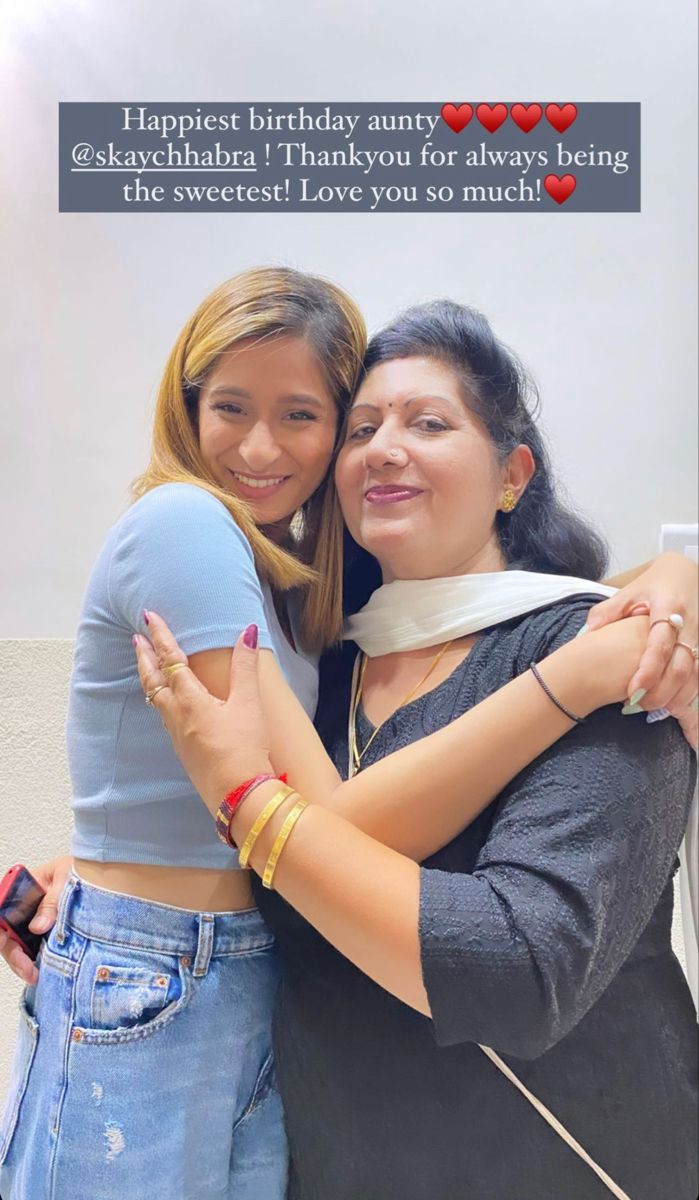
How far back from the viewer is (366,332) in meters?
1.26

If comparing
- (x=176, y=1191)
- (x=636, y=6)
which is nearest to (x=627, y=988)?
(x=176, y=1191)

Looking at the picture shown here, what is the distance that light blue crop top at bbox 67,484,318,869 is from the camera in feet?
3.17

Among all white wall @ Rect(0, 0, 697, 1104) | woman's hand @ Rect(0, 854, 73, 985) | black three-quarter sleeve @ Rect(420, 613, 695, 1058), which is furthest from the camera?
white wall @ Rect(0, 0, 697, 1104)

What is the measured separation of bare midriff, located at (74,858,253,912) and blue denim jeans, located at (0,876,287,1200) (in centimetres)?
1

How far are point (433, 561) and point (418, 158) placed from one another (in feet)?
1.79

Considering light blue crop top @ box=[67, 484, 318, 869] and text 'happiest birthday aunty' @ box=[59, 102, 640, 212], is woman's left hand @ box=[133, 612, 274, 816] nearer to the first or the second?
light blue crop top @ box=[67, 484, 318, 869]

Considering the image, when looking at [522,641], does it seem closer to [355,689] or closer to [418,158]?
[355,689]

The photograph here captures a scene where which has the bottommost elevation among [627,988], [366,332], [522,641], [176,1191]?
[176,1191]

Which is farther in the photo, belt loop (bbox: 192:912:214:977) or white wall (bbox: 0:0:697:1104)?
white wall (bbox: 0:0:697:1104)

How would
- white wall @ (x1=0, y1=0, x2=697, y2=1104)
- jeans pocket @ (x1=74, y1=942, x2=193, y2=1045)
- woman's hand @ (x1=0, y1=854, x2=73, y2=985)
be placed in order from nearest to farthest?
jeans pocket @ (x1=74, y1=942, x2=193, y2=1045) → woman's hand @ (x1=0, y1=854, x2=73, y2=985) → white wall @ (x1=0, y1=0, x2=697, y2=1104)

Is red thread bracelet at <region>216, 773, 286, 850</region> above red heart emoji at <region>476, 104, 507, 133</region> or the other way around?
the other way around

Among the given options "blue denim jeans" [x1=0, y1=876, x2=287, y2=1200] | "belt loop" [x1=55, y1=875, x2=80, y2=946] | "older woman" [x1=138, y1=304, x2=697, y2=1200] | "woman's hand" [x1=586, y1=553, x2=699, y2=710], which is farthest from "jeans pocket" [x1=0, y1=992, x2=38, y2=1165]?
"woman's hand" [x1=586, y1=553, x2=699, y2=710]

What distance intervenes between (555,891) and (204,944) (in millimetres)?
380

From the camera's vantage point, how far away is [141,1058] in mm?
961
